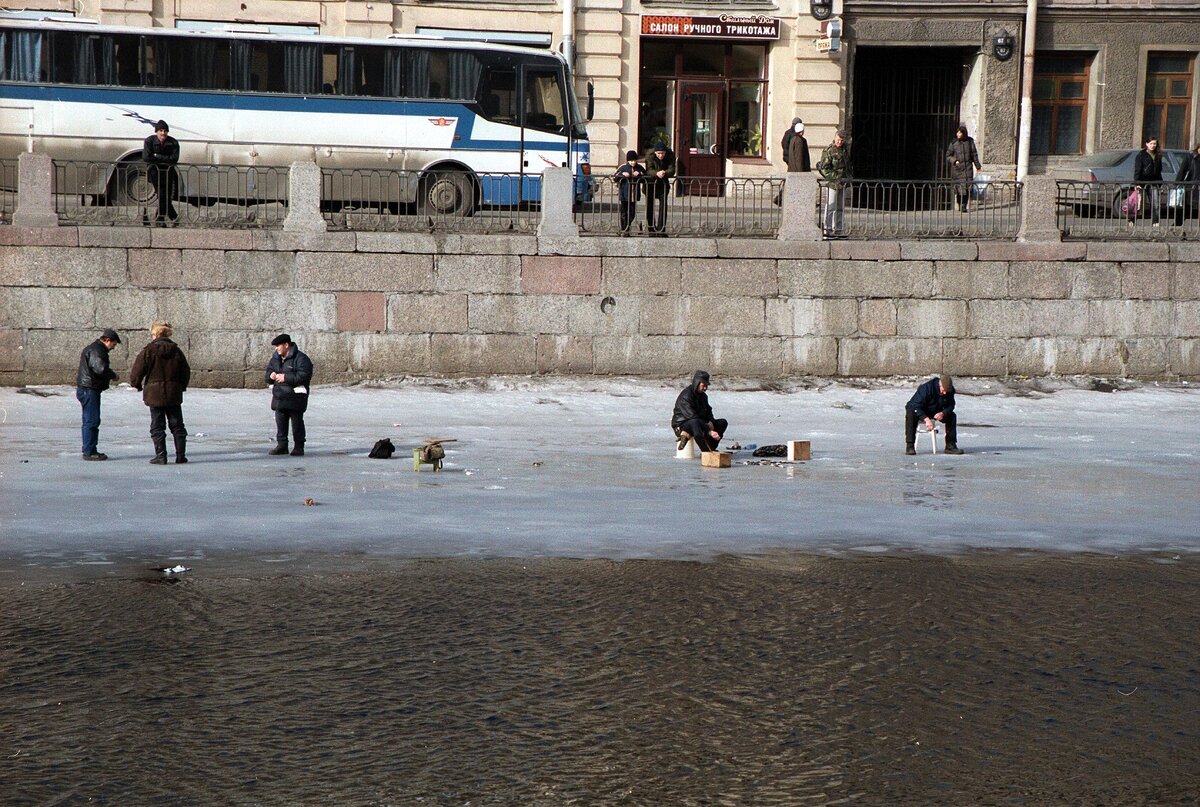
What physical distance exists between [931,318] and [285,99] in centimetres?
1022

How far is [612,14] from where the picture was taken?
1106 inches

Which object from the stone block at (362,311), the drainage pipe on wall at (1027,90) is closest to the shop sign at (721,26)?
the drainage pipe on wall at (1027,90)

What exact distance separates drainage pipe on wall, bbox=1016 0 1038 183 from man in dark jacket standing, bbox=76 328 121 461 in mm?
20248

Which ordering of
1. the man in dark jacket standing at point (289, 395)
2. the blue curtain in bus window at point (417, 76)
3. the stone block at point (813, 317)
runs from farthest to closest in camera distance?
the blue curtain in bus window at point (417, 76) < the stone block at point (813, 317) < the man in dark jacket standing at point (289, 395)

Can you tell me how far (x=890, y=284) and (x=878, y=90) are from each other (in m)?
12.0

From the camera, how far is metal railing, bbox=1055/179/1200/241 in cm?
1928

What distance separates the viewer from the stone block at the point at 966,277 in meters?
19.1

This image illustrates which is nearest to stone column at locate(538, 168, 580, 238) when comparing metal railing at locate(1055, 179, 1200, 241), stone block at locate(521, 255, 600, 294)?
stone block at locate(521, 255, 600, 294)

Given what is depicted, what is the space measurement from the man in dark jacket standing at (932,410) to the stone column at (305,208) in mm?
8331

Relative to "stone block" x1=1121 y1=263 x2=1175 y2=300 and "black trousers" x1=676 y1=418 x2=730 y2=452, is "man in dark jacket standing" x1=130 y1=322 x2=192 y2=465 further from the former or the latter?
"stone block" x1=1121 y1=263 x2=1175 y2=300

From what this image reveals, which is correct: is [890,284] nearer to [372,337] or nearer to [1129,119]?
[372,337]

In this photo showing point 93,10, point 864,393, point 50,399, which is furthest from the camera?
point 93,10

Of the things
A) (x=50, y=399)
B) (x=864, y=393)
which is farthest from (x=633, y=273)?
(x=50, y=399)

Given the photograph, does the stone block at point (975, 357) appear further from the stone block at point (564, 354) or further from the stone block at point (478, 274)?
the stone block at point (478, 274)
